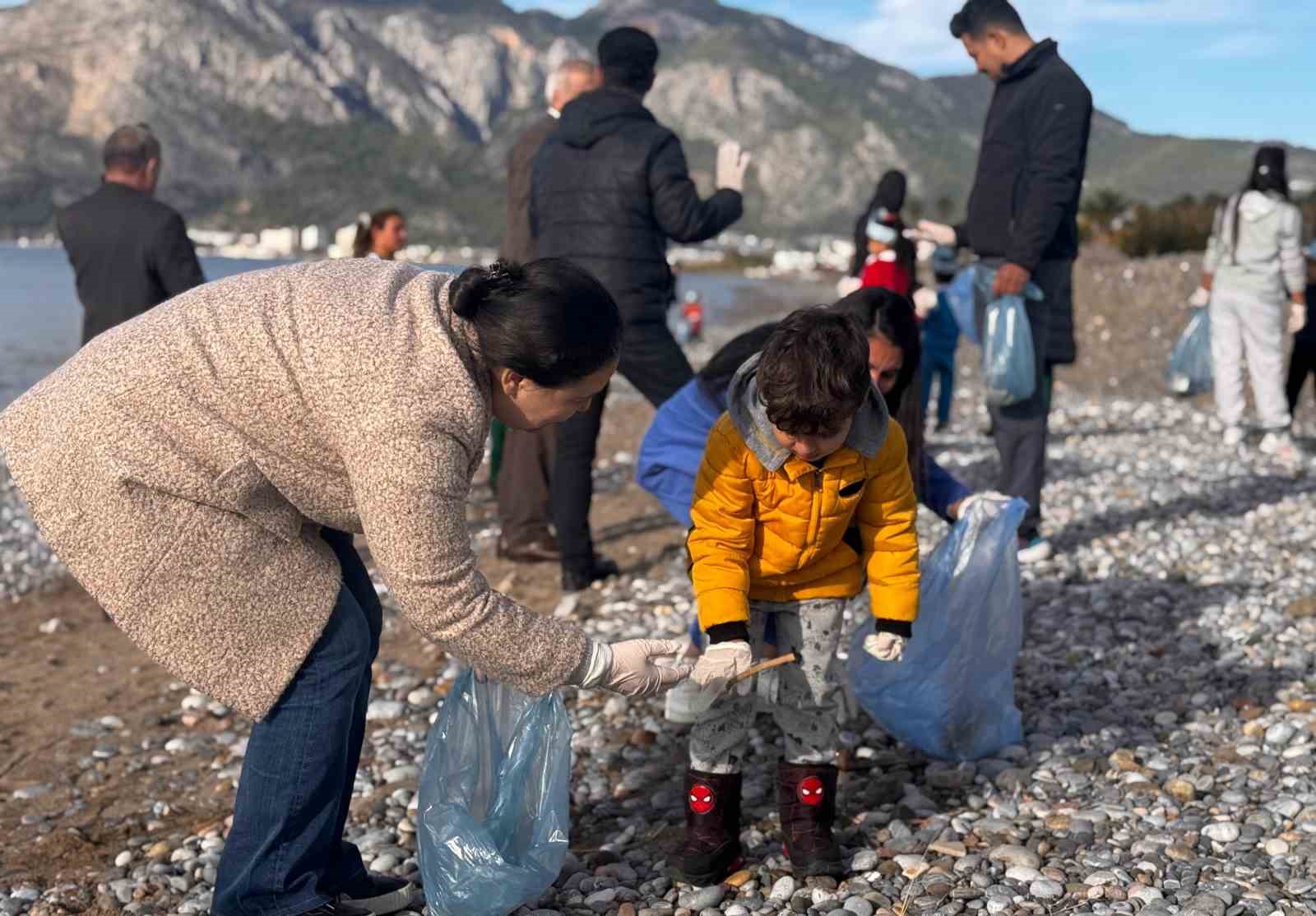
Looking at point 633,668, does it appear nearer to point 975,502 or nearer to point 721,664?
point 721,664

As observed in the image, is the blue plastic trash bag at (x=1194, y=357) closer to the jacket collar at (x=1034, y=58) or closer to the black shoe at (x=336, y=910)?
the jacket collar at (x=1034, y=58)

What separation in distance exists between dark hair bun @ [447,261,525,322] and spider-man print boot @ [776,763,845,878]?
63.0 inches

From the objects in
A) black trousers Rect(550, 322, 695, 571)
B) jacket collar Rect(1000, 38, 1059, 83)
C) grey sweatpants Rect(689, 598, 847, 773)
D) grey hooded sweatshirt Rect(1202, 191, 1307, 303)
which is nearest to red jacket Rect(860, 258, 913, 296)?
jacket collar Rect(1000, 38, 1059, 83)

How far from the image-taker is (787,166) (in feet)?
649

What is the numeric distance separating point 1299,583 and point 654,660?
4.37m

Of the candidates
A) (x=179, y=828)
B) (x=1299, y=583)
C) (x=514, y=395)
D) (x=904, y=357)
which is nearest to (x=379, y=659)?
(x=179, y=828)

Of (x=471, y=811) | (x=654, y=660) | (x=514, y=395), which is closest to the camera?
(x=514, y=395)

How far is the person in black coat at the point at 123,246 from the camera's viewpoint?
5598 mm

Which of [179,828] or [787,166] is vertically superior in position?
[787,166]

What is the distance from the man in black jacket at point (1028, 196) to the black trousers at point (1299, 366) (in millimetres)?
5148

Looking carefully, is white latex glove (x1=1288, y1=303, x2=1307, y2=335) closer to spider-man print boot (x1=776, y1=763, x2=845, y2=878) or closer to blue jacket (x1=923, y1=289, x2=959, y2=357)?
blue jacket (x1=923, y1=289, x2=959, y2=357)

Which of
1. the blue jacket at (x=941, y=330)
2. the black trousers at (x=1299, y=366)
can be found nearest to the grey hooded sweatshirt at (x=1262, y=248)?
the black trousers at (x=1299, y=366)

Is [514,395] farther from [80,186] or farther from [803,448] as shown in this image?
[80,186]

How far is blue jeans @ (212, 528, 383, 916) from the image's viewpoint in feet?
8.45
